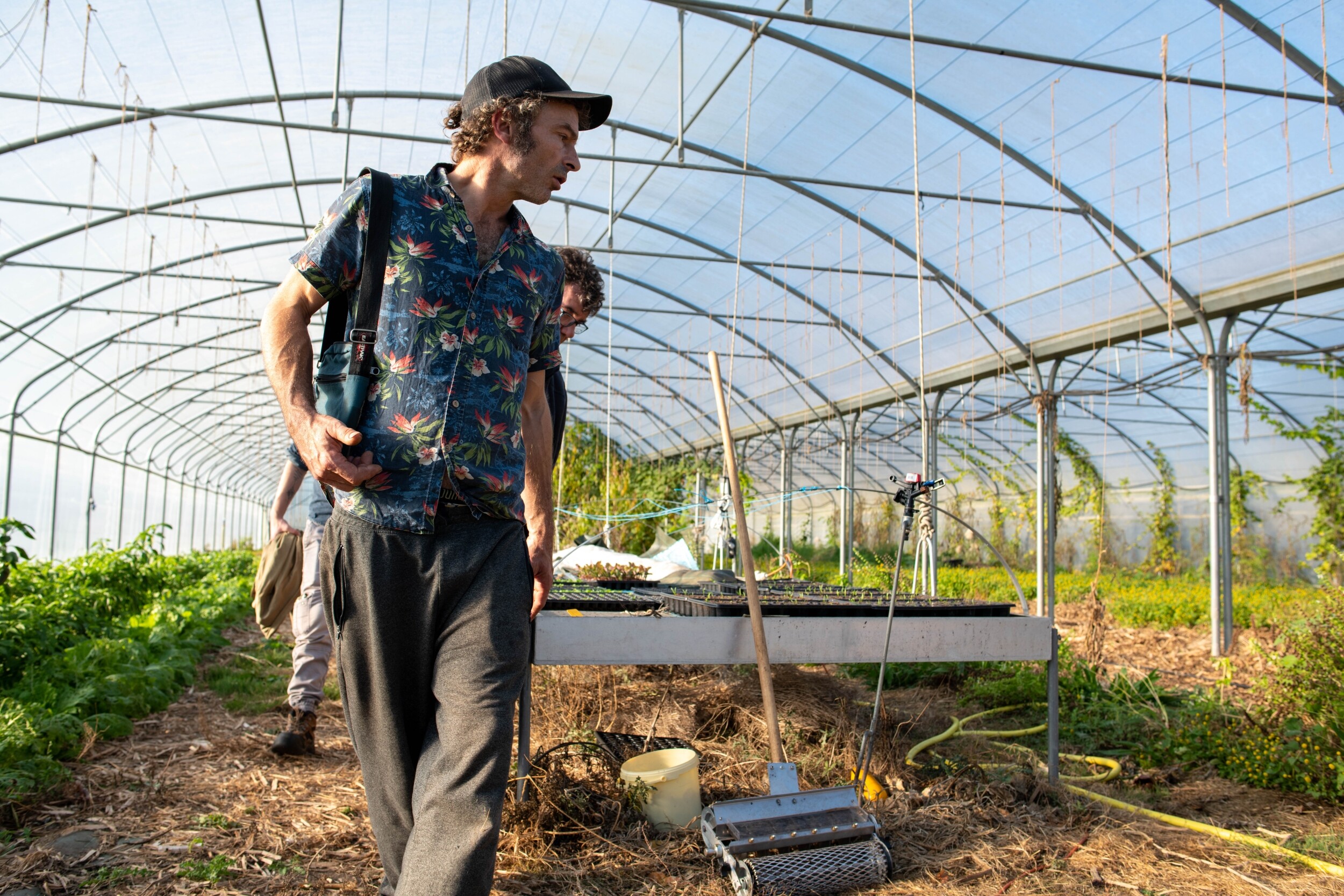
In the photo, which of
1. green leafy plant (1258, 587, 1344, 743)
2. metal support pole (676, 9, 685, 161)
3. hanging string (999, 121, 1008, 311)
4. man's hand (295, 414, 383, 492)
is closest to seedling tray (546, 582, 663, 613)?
man's hand (295, 414, 383, 492)

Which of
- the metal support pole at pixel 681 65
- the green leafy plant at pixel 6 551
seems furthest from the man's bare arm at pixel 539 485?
A: the metal support pole at pixel 681 65

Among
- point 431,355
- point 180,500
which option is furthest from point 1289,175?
point 180,500

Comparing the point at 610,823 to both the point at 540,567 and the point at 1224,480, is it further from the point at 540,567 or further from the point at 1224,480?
the point at 1224,480

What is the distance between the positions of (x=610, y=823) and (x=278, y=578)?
2001 millimetres

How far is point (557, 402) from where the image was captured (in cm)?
234

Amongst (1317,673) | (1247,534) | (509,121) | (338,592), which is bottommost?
(1317,673)

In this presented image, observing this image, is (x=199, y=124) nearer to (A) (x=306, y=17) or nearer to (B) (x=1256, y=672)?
(A) (x=306, y=17)

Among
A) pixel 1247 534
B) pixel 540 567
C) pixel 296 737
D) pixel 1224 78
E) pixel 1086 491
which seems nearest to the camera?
pixel 540 567

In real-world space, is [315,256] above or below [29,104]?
below

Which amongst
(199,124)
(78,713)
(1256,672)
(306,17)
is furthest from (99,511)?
(1256,672)

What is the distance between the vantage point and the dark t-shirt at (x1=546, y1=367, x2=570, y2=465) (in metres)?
2.16

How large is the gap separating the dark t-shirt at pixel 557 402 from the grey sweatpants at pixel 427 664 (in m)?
0.65

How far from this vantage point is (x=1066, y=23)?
5.60m

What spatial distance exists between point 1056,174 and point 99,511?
16.4 m
